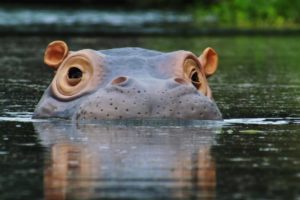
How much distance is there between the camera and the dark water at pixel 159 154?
23.1 ft

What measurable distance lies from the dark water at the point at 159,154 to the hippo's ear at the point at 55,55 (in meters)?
0.52

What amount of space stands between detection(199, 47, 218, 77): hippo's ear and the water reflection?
4.64ft

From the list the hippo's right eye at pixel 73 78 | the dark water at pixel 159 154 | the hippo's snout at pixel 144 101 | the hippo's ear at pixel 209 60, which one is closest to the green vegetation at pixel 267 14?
the dark water at pixel 159 154

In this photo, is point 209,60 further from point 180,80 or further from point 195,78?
point 180,80

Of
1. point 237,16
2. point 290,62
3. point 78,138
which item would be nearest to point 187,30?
point 237,16

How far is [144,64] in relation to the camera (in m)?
10.7

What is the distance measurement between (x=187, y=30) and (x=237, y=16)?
6.99 feet

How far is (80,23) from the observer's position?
38.4 m

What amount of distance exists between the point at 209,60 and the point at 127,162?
3.70 m

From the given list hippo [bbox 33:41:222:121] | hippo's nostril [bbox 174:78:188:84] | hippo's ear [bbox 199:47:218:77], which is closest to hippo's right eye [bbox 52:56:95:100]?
hippo [bbox 33:41:222:121]

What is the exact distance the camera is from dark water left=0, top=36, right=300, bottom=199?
7027 mm

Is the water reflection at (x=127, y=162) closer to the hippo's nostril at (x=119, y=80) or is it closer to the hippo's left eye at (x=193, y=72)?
the hippo's nostril at (x=119, y=80)

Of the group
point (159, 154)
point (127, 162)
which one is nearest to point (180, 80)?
point (159, 154)

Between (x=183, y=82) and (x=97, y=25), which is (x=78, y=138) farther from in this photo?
(x=97, y=25)
